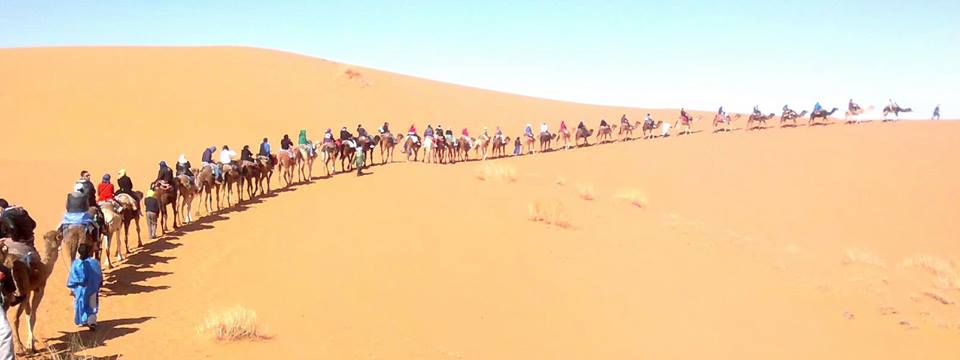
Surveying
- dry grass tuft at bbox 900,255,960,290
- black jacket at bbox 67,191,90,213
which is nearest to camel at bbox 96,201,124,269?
black jacket at bbox 67,191,90,213

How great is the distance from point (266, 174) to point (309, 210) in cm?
421

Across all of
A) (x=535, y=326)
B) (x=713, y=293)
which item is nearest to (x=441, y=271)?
(x=535, y=326)

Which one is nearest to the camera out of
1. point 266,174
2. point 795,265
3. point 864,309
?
point 864,309

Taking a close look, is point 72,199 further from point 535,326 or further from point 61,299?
point 535,326

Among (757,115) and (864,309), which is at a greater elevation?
(757,115)

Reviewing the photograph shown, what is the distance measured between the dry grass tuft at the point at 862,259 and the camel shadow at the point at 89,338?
16.7 metres

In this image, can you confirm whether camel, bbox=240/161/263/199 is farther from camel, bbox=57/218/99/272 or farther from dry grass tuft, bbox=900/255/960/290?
dry grass tuft, bbox=900/255/960/290

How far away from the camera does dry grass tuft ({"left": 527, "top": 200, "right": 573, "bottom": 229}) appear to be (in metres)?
15.8

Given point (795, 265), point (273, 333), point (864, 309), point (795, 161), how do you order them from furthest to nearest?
point (795, 161) → point (795, 265) → point (864, 309) → point (273, 333)

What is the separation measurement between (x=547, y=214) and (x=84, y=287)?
10.4 meters

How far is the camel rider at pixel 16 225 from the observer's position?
26.8ft

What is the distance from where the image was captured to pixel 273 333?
8.77 meters

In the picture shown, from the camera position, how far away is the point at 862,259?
16.9 m

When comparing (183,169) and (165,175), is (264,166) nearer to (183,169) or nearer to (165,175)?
(183,169)
